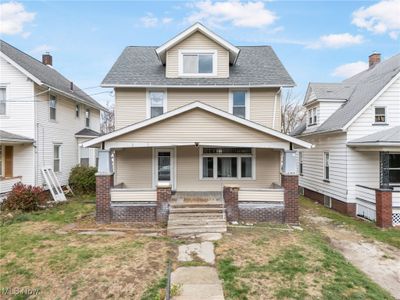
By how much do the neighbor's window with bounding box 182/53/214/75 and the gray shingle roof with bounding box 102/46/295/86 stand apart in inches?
22.0

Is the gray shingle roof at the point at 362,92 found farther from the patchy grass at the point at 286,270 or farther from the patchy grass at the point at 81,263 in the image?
the patchy grass at the point at 81,263

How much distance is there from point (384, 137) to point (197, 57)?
8.96m

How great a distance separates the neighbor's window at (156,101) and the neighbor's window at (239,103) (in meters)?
3.44

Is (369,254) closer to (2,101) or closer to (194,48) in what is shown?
(194,48)

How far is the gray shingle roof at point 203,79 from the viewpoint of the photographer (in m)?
13.3

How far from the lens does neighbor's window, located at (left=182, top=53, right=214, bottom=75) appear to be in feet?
45.4

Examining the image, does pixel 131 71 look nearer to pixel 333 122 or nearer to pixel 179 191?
pixel 179 191

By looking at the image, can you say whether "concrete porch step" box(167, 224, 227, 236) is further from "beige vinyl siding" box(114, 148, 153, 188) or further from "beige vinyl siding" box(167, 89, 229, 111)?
"beige vinyl siding" box(167, 89, 229, 111)

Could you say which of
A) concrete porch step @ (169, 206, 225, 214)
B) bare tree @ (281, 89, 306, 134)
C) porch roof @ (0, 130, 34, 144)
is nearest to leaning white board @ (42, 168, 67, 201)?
porch roof @ (0, 130, 34, 144)

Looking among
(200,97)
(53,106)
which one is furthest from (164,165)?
(53,106)

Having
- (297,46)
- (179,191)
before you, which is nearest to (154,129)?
(179,191)

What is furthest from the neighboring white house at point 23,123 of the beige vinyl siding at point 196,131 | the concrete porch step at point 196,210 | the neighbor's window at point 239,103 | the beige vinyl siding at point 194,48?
the neighbor's window at point 239,103

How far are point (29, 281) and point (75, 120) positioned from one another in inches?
598

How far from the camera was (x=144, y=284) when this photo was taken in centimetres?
580
